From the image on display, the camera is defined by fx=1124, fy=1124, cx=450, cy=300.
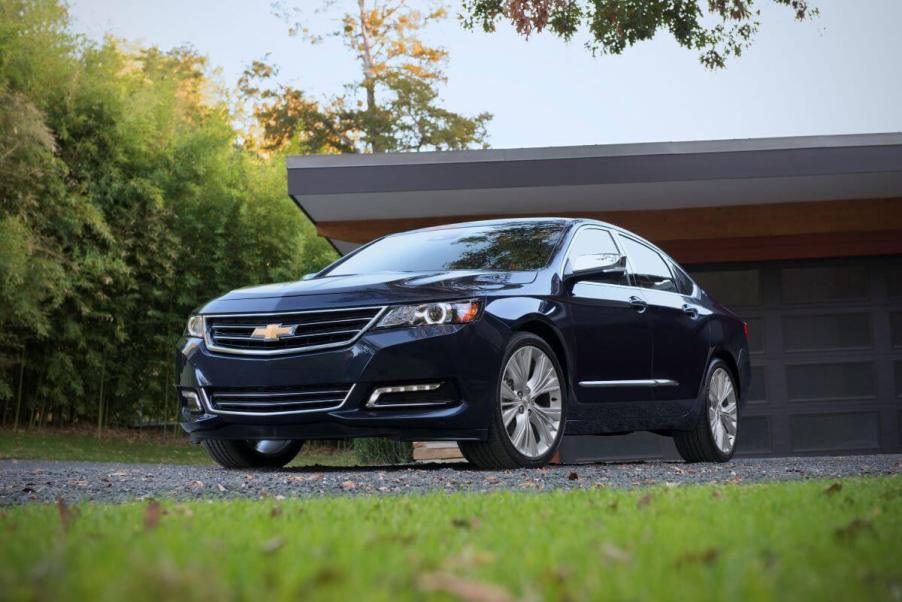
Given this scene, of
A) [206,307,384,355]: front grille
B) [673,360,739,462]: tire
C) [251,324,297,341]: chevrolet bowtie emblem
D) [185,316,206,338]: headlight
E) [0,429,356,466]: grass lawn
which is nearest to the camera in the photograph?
[206,307,384,355]: front grille

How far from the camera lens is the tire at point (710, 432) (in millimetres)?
8086

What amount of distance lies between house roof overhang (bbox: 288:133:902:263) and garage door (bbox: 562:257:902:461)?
1.01ft

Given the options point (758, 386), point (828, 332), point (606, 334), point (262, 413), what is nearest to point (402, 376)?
point (262, 413)

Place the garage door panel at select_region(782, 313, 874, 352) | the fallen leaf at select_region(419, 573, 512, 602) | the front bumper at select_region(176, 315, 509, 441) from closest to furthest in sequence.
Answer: the fallen leaf at select_region(419, 573, 512, 602)
the front bumper at select_region(176, 315, 509, 441)
the garage door panel at select_region(782, 313, 874, 352)

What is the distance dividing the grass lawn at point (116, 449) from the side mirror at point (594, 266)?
8.94m

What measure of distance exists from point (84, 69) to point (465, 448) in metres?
15.3

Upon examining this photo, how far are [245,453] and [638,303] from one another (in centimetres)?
277

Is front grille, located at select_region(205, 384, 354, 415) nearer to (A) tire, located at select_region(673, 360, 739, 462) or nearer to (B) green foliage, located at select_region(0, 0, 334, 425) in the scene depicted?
(A) tire, located at select_region(673, 360, 739, 462)

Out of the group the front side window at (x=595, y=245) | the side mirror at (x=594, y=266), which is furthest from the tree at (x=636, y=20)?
the side mirror at (x=594, y=266)

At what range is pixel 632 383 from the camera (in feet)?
24.1

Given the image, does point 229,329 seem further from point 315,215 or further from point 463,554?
point 315,215

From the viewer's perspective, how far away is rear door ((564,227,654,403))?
688 centimetres

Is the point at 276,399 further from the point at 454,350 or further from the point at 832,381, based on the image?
the point at 832,381

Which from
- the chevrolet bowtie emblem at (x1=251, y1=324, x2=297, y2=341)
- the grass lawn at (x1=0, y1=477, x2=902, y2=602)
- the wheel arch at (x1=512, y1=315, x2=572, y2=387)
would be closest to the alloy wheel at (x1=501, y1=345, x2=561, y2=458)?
the wheel arch at (x1=512, y1=315, x2=572, y2=387)
